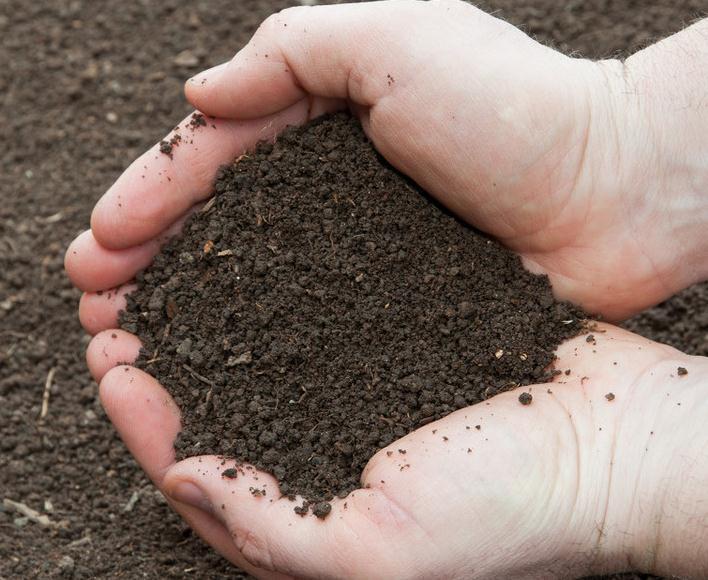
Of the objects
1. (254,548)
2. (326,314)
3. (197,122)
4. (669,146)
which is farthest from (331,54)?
(254,548)

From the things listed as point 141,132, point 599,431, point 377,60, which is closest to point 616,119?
point 377,60

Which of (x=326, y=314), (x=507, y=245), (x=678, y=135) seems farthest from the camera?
(x=507, y=245)

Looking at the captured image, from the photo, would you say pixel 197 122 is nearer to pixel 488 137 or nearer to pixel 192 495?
pixel 488 137

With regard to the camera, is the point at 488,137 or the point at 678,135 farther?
the point at 678,135

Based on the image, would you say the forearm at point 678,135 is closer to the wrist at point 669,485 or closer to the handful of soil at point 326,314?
the handful of soil at point 326,314

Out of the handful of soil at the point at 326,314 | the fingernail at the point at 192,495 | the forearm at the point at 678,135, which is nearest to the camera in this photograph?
the fingernail at the point at 192,495

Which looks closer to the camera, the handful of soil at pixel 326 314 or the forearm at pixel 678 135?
the handful of soil at pixel 326 314

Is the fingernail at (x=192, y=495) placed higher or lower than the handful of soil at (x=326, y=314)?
lower

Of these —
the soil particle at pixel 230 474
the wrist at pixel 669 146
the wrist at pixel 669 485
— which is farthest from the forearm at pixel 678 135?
the soil particle at pixel 230 474
